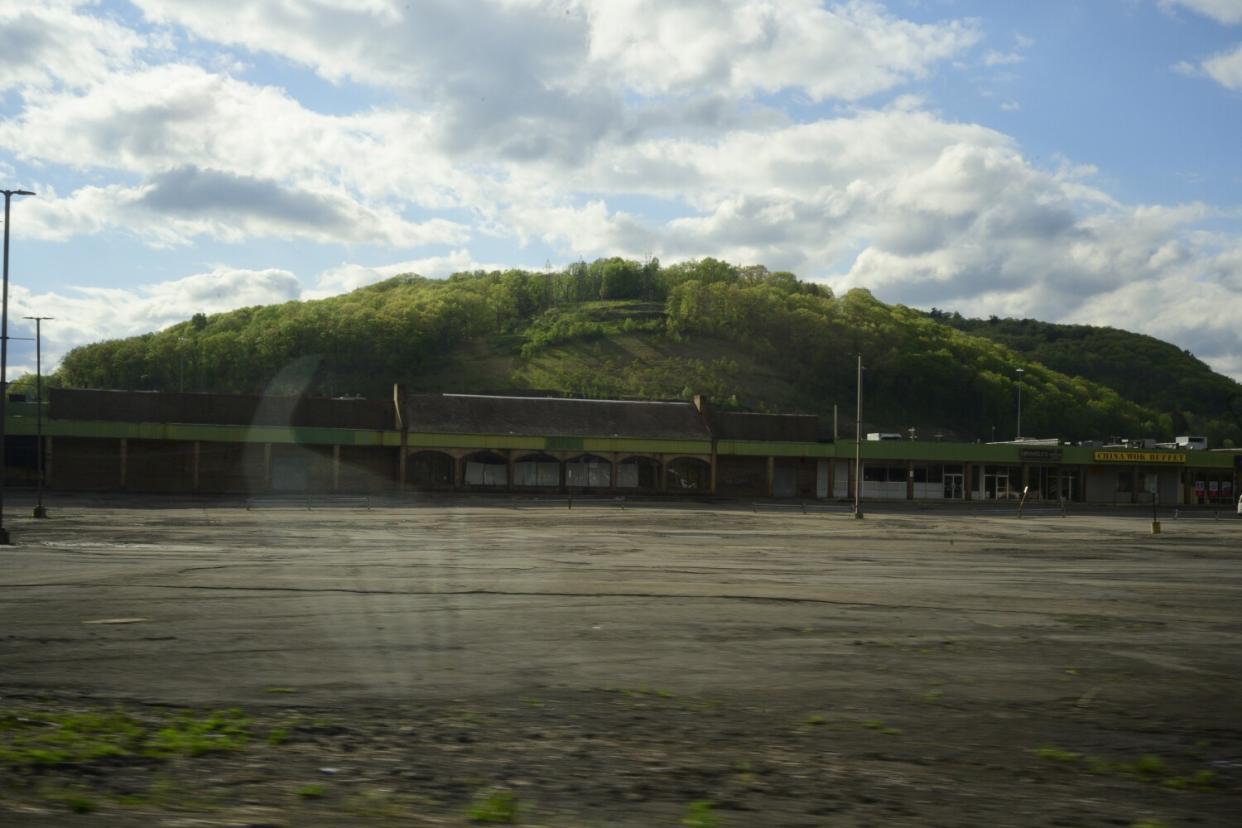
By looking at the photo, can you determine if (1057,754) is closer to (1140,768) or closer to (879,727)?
(1140,768)

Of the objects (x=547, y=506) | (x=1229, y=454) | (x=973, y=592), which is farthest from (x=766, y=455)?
(x=973, y=592)

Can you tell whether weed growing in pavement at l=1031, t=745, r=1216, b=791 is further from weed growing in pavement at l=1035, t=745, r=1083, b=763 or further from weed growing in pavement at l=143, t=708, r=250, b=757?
weed growing in pavement at l=143, t=708, r=250, b=757

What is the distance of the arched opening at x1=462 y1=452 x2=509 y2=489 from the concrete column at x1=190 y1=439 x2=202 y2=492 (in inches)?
680

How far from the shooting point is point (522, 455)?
73875 mm

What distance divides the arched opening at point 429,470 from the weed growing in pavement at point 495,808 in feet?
217

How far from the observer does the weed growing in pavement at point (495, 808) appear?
6144 mm

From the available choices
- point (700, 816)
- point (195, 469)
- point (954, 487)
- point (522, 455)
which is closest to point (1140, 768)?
point (700, 816)

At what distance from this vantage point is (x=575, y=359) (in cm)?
15688

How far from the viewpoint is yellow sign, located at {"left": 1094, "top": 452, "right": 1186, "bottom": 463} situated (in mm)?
82188

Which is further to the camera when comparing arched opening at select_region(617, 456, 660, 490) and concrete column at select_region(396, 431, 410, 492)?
arched opening at select_region(617, 456, 660, 490)

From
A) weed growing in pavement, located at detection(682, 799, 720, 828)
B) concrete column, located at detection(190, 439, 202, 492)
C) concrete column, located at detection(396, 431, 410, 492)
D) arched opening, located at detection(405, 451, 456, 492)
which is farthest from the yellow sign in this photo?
weed growing in pavement, located at detection(682, 799, 720, 828)

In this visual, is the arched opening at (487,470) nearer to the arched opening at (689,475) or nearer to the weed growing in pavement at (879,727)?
the arched opening at (689,475)

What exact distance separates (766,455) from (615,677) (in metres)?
67.6

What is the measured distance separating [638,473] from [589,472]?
3.70 metres
